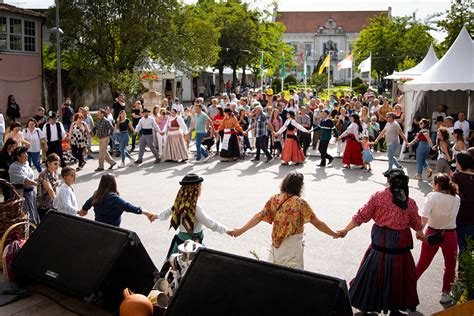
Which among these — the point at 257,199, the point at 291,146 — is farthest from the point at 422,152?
the point at 257,199

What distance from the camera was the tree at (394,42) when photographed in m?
62.2

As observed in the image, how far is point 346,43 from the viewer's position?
123062 millimetres

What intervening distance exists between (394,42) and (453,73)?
48.2m

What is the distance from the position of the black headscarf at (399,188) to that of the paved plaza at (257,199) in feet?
4.71

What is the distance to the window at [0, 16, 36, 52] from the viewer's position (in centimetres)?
→ 3300

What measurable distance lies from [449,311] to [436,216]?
219 cm

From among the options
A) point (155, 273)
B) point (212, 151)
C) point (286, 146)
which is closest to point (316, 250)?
point (155, 273)

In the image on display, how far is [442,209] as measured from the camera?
6.95m

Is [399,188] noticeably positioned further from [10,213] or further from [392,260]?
[10,213]

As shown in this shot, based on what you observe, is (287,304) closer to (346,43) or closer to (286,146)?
(286,146)

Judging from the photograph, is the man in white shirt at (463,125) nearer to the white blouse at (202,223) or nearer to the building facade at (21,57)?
the white blouse at (202,223)

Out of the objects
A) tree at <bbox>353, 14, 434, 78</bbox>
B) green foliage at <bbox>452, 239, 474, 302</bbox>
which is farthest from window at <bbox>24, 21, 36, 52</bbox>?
tree at <bbox>353, 14, 434, 78</bbox>

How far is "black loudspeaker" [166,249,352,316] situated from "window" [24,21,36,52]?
32.8 metres

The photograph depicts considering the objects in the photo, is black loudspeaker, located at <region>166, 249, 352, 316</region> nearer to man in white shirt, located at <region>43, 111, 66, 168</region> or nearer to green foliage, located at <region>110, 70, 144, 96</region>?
man in white shirt, located at <region>43, 111, 66, 168</region>
